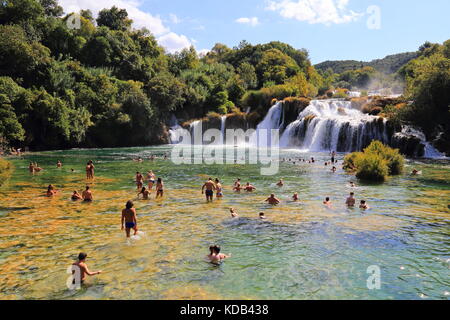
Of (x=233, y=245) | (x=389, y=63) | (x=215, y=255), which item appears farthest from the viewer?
(x=389, y=63)

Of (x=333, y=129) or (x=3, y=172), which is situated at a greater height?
(x=333, y=129)

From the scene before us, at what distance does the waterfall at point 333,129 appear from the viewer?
45.1 m

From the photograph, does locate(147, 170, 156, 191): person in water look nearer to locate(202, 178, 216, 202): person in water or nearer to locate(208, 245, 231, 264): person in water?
locate(202, 178, 216, 202): person in water

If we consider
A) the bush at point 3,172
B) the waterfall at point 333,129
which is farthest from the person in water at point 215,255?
the waterfall at point 333,129

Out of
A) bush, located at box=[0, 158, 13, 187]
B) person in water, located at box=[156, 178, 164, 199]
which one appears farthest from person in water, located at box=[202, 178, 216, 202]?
bush, located at box=[0, 158, 13, 187]

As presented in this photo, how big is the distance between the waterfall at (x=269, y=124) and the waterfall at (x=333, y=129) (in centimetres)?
470

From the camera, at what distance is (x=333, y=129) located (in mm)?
49156

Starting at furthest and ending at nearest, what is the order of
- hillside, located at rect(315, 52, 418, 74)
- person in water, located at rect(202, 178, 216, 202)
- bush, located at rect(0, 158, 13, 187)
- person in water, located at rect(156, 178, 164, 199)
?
hillside, located at rect(315, 52, 418, 74) → bush, located at rect(0, 158, 13, 187) → person in water, located at rect(156, 178, 164, 199) → person in water, located at rect(202, 178, 216, 202)

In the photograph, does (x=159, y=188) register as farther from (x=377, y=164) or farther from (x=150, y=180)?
(x=377, y=164)

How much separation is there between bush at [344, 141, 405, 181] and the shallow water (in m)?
4.10

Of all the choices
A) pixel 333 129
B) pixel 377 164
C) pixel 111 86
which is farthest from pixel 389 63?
pixel 377 164

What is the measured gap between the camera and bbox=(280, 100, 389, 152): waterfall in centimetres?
4509

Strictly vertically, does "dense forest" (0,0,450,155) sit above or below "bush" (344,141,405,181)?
above

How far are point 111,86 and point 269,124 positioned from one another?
31.0m
